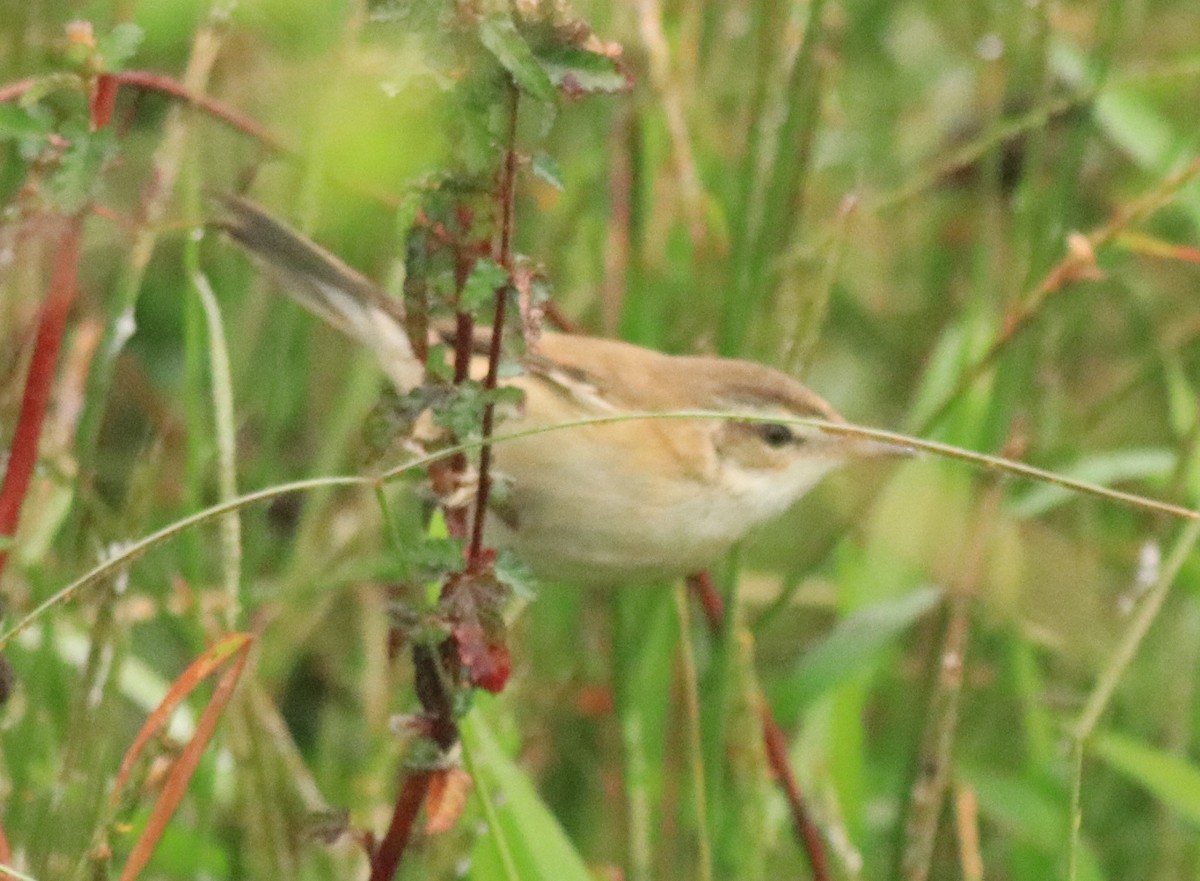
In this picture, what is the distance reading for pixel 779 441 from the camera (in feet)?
7.29

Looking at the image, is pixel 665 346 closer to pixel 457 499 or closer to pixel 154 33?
pixel 154 33

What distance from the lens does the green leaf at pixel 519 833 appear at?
1565mm

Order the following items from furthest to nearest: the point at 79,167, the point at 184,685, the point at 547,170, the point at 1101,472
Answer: the point at 1101,472 → the point at 184,685 → the point at 79,167 → the point at 547,170

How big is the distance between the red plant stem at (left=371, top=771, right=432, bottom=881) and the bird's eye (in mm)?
1019

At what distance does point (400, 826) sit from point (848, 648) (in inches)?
38.7

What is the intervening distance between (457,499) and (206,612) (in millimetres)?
1056

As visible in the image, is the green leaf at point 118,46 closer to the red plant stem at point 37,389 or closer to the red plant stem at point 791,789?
the red plant stem at point 37,389

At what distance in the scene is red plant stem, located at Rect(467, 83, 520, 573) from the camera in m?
1.07

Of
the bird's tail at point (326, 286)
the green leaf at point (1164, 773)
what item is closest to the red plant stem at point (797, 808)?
the green leaf at point (1164, 773)

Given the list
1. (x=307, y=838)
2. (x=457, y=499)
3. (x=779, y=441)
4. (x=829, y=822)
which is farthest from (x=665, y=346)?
(x=307, y=838)

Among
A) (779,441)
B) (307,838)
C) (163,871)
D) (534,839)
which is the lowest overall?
(163,871)

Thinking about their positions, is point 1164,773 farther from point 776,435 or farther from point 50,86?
point 50,86

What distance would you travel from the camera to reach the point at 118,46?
124cm

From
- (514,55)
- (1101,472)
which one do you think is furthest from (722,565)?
(514,55)
